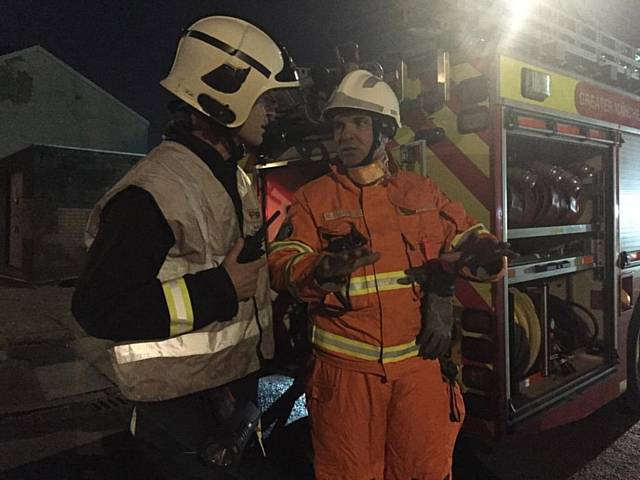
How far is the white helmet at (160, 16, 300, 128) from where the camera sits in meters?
1.69

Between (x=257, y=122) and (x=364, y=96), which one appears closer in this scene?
(x=257, y=122)

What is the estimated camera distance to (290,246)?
7.13ft

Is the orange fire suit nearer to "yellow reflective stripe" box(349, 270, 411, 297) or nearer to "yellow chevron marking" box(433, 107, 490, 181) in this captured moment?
"yellow reflective stripe" box(349, 270, 411, 297)

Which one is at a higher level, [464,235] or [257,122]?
[257,122]

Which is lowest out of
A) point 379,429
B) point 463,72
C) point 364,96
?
point 379,429

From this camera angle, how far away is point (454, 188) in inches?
112

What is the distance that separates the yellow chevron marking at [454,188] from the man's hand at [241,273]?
1.54 meters

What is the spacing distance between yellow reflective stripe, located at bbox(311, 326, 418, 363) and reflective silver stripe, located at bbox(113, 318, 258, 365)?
591 millimetres

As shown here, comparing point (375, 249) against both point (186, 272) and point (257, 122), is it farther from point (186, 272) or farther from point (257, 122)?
point (186, 272)

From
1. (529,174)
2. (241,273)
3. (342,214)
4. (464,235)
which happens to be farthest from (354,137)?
(529,174)

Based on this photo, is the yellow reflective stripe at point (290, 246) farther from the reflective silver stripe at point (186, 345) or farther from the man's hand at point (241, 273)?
the man's hand at point (241, 273)

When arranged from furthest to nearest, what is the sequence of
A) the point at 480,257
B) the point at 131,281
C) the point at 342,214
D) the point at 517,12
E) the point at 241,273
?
the point at 517,12
the point at 342,214
the point at 480,257
the point at 241,273
the point at 131,281

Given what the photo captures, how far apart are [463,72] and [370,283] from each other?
125cm

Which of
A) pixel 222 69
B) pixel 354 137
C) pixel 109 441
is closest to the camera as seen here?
pixel 222 69
